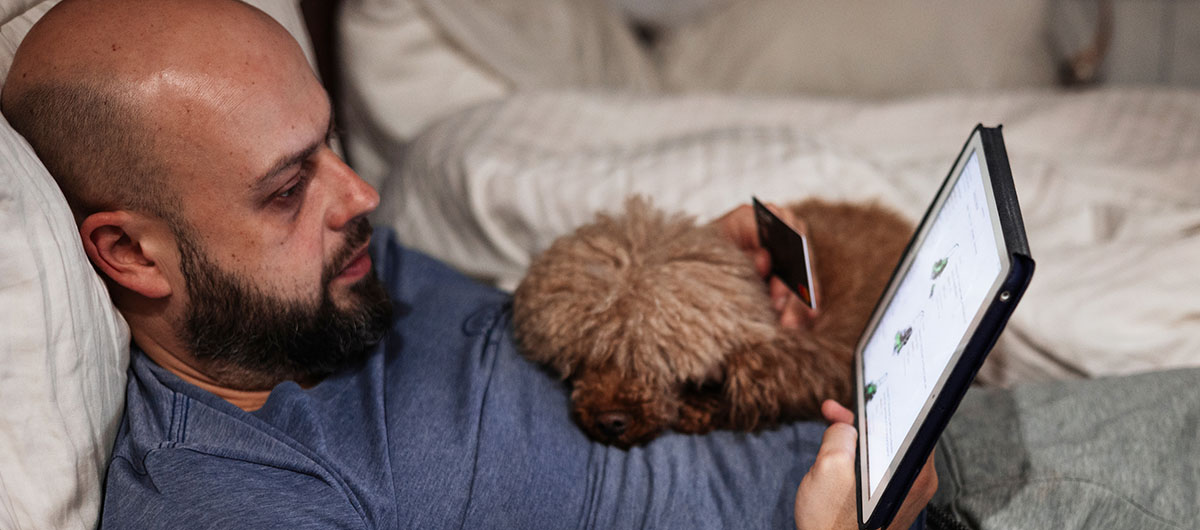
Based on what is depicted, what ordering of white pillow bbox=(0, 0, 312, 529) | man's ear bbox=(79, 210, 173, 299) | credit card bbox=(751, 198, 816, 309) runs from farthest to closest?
credit card bbox=(751, 198, 816, 309), man's ear bbox=(79, 210, 173, 299), white pillow bbox=(0, 0, 312, 529)

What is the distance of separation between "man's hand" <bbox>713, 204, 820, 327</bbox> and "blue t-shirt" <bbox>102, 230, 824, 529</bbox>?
0.21m

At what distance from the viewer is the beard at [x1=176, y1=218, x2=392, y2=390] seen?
40.6 inches

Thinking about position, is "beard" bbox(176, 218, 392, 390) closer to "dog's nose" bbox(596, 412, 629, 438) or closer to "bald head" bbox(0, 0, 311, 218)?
"bald head" bbox(0, 0, 311, 218)

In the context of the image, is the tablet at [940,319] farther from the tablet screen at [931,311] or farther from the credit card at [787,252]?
the credit card at [787,252]

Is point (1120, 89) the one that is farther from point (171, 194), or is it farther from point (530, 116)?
point (171, 194)

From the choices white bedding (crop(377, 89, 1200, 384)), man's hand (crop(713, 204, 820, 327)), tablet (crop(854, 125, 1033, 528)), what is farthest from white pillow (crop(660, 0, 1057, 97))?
tablet (crop(854, 125, 1033, 528))

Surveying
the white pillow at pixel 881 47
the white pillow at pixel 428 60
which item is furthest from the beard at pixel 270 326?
the white pillow at pixel 881 47

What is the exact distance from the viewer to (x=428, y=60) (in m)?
2.00

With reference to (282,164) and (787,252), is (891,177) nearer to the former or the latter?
(787,252)

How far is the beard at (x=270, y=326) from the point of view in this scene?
1.03 m

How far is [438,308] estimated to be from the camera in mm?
1301

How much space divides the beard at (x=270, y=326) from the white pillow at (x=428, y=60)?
0.91m

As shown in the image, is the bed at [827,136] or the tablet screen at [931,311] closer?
the tablet screen at [931,311]

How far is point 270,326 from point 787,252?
0.75 metres
